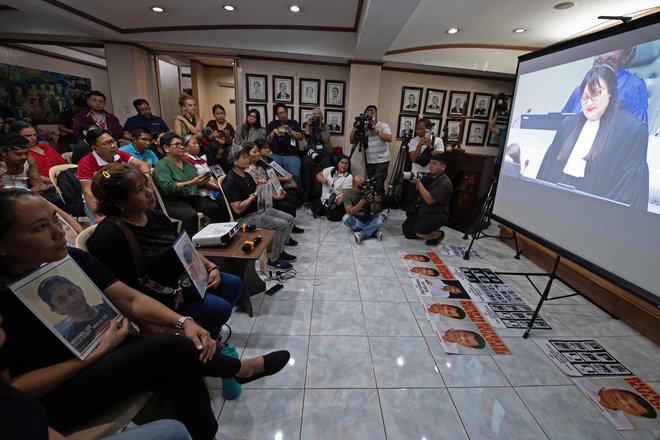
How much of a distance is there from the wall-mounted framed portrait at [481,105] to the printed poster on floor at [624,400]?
498cm

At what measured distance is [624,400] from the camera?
4.97 ft

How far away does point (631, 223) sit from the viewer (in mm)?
1380

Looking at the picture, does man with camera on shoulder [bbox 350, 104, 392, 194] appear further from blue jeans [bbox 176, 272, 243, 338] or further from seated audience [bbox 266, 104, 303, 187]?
blue jeans [bbox 176, 272, 243, 338]

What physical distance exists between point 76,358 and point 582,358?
2.58 meters

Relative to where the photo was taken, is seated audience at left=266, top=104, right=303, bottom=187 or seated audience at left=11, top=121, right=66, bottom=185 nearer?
seated audience at left=11, top=121, right=66, bottom=185

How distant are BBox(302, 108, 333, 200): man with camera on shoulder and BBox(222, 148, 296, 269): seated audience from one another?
6.59 ft

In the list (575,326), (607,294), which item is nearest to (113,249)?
(575,326)

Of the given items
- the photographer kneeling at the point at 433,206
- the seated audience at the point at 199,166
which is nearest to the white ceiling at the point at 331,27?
the photographer kneeling at the point at 433,206

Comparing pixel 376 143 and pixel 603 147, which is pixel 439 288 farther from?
pixel 376 143

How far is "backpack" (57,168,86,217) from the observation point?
2305 mm

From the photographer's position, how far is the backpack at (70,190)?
7.56ft

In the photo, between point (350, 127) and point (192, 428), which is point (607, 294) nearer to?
point (192, 428)

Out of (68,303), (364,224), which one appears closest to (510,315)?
(364,224)

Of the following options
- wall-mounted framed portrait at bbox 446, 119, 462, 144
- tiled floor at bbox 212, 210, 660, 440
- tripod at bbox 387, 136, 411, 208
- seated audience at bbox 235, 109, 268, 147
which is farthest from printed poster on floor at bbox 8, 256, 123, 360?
wall-mounted framed portrait at bbox 446, 119, 462, 144
